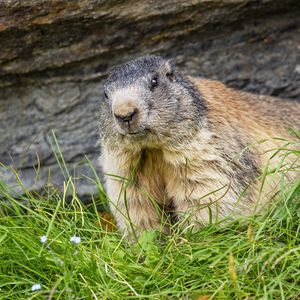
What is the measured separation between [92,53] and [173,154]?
1628mm

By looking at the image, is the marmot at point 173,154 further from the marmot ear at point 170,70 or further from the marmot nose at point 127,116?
the marmot nose at point 127,116

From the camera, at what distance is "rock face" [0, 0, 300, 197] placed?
269 inches

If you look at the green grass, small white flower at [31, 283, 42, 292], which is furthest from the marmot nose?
small white flower at [31, 283, 42, 292]

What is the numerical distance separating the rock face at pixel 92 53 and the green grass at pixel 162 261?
1339mm

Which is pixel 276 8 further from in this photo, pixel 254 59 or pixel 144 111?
pixel 144 111

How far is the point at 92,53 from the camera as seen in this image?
23.5ft

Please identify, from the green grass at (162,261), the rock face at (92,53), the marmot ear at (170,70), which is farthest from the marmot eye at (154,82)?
the green grass at (162,261)

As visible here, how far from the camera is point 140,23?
6980 mm

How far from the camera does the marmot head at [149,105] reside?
566cm

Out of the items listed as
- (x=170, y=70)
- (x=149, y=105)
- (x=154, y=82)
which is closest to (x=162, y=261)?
(x=149, y=105)

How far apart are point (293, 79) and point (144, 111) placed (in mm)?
2435

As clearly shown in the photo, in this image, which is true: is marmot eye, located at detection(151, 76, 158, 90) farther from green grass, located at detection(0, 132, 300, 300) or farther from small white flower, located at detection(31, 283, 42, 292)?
small white flower, located at detection(31, 283, 42, 292)

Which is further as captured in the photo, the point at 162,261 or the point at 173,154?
the point at 173,154

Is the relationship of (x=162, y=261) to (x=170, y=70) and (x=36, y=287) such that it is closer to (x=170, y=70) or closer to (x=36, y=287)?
(x=36, y=287)
